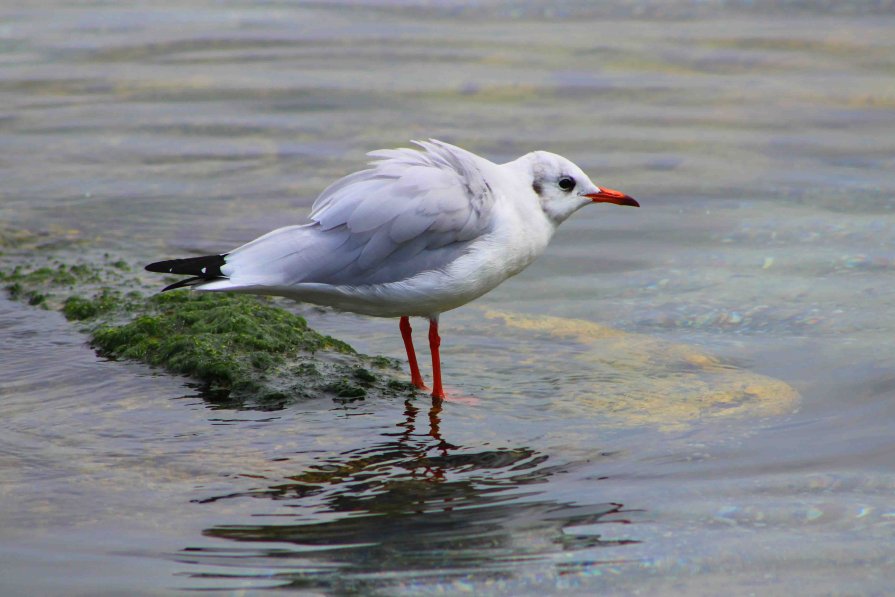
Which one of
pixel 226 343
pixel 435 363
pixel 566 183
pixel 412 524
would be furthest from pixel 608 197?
pixel 412 524

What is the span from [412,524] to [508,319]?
281 cm

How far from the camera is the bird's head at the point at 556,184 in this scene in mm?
6238

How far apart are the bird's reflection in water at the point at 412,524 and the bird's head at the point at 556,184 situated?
Answer: 142 cm

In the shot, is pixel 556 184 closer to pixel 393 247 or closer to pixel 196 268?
pixel 393 247

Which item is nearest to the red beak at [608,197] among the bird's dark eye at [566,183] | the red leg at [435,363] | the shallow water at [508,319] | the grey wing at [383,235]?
the bird's dark eye at [566,183]

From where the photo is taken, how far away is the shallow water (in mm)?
4492

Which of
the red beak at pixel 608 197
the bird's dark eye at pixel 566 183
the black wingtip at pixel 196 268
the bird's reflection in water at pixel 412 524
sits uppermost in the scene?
the bird's dark eye at pixel 566 183

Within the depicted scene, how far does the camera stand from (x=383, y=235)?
18.9 feet

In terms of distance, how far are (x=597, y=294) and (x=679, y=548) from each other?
356 cm

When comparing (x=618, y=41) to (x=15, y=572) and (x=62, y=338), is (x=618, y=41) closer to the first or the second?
(x=62, y=338)

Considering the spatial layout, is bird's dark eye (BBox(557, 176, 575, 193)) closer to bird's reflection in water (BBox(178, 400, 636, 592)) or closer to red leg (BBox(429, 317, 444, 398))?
red leg (BBox(429, 317, 444, 398))

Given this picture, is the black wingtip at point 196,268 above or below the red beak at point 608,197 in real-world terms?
below

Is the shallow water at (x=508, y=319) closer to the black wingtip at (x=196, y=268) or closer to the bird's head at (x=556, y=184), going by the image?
the black wingtip at (x=196, y=268)

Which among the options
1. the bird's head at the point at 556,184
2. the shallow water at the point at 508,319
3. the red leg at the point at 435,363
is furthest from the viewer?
the bird's head at the point at 556,184
